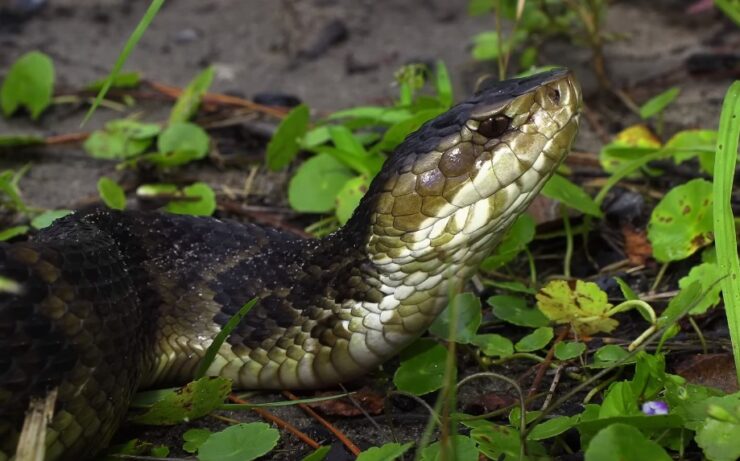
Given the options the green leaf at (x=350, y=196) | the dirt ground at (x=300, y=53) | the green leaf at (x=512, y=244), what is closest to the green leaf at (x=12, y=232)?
the dirt ground at (x=300, y=53)

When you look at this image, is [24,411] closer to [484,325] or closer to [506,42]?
[484,325]

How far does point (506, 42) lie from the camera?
553 cm

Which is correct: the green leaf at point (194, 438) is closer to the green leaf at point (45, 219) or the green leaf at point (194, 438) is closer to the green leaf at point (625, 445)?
the green leaf at point (625, 445)

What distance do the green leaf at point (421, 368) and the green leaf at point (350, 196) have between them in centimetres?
95

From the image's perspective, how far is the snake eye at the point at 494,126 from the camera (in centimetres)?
279

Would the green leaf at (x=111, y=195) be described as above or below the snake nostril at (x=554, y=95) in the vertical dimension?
below

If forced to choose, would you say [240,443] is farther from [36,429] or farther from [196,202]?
[196,202]

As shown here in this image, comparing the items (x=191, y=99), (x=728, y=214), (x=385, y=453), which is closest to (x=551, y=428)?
(x=385, y=453)

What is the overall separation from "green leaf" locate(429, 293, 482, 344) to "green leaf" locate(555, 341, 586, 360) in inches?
10.8

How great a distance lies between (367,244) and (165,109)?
10.0 ft

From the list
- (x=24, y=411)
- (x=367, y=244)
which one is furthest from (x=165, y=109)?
(x=24, y=411)

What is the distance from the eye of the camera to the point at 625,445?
218 centimetres

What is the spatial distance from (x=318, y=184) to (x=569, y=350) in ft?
5.19

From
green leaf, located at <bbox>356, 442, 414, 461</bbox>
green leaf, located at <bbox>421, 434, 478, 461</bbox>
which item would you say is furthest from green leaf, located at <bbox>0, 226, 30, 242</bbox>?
green leaf, located at <bbox>421, 434, 478, 461</bbox>
